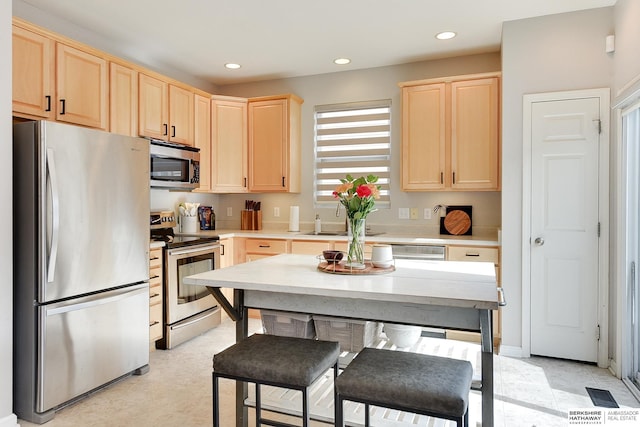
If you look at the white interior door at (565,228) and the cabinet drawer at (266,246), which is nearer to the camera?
the white interior door at (565,228)

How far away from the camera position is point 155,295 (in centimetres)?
339

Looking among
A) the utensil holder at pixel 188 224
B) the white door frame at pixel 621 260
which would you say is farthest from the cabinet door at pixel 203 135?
the white door frame at pixel 621 260

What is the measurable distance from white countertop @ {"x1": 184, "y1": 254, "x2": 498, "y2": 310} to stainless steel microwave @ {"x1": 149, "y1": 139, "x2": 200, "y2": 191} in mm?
1809

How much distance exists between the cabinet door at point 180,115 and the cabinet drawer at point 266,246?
1.16 metres

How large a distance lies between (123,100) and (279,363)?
2725 mm

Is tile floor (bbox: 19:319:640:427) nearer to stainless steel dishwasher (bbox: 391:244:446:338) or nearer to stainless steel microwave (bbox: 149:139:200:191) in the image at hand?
stainless steel dishwasher (bbox: 391:244:446:338)

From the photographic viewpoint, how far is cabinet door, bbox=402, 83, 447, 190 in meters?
3.92

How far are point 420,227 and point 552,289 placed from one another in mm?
1386

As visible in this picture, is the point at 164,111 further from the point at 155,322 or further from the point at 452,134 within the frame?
the point at 452,134

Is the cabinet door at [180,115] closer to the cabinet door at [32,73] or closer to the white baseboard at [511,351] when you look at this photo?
the cabinet door at [32,73]

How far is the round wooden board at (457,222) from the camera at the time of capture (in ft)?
13.5
